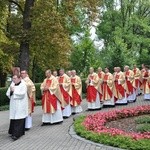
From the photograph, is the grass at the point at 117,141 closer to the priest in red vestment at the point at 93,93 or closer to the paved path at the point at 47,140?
the paved path at the point at 47,140

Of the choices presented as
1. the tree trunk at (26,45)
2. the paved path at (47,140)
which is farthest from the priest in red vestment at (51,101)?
the tree trunk at (26,45)

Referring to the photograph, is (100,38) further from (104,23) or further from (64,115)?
(64,115)

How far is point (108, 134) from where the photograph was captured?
12.1m

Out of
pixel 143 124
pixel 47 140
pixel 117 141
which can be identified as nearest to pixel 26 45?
pixel 143 124

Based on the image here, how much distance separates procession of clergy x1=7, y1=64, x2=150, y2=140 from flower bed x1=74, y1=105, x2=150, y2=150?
146 centimetres

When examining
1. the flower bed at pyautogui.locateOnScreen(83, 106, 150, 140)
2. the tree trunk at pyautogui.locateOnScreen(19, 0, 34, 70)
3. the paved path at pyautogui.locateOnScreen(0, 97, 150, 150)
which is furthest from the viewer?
the tree trunk at pyautogui.locateOnScreen(19, 0, 34, 70)

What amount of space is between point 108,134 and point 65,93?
21.1 ft

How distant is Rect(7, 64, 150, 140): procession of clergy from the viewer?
13.8m

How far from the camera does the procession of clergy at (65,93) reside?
13.8 meters

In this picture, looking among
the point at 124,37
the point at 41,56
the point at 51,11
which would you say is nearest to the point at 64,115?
the point at 51,11

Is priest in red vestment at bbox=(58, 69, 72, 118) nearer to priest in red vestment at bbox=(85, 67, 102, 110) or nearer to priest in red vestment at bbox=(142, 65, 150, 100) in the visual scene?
priest in red vestment at bbox=(85, 67, 102, 110)

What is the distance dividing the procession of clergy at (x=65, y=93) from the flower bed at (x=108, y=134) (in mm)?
1460

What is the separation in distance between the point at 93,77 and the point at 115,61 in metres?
12.5

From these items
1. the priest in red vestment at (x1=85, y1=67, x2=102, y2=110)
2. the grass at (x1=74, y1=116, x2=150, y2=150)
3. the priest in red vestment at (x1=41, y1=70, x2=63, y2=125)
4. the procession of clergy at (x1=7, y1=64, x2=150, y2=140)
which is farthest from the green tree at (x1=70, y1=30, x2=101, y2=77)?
the grass at (x1=74, y1=116, x2=150, y2=150)
